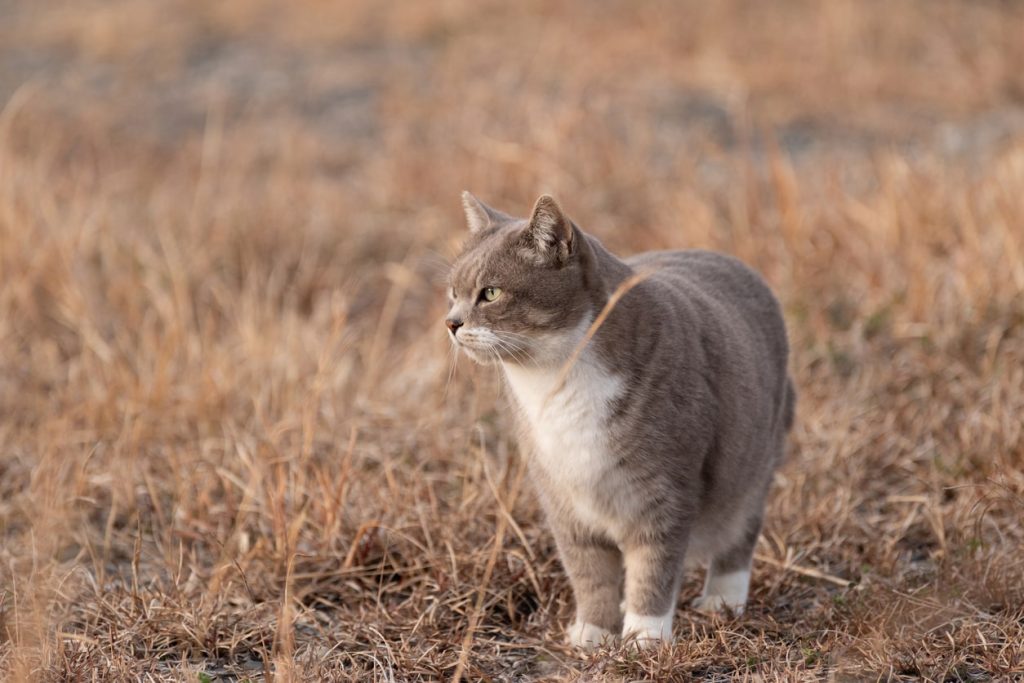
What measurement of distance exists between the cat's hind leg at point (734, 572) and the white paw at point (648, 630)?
11.4 inches

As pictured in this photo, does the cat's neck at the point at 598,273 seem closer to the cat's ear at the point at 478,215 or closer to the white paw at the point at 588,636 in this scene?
the cat's ear at the point at 478,215

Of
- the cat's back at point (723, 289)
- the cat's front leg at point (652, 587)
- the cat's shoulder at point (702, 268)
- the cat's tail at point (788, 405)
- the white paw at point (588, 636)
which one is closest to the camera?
the cat's front leg at point (652, 587)

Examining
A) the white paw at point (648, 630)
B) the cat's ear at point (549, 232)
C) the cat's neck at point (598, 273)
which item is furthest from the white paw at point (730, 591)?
the cat's ear at point (549, 232)

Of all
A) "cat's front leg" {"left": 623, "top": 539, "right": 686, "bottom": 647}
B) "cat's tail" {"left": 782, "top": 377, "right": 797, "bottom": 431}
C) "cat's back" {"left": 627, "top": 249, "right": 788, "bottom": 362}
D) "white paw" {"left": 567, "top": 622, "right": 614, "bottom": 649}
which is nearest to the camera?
"cat's front leg" {"left": 623, "top": 539, "right": 686, "bottom": 647}

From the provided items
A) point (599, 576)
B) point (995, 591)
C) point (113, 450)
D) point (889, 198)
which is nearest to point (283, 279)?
point (113, 450)

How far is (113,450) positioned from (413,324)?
178 cm

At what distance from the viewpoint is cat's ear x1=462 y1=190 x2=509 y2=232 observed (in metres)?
2.86

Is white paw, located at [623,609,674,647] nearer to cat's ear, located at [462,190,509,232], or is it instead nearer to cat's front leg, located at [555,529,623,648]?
cat's front leg, located at [555,529,623,648]

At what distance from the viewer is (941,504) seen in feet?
11.3

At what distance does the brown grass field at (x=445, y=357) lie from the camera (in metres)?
2.77

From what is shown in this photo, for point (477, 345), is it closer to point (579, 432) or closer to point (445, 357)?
point (579, 432)

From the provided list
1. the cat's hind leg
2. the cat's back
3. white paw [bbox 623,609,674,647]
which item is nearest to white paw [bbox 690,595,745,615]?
the cat's hind leg

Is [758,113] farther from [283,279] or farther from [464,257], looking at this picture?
[464,257]

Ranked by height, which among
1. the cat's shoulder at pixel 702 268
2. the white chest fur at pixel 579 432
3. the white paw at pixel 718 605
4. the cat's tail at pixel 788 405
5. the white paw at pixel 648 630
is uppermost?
the cat's shoulder at pixel 702 268
